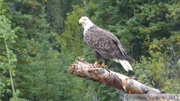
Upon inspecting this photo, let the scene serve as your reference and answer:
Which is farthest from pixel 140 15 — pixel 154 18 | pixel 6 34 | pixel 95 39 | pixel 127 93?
pixel 127 93

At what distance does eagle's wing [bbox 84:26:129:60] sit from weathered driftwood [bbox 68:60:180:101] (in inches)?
67.2

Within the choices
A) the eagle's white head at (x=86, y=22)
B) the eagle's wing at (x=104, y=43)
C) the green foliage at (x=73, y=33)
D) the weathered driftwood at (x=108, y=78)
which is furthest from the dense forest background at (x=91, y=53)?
the green foliage at (x=73, y=33)

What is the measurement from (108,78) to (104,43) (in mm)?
2534

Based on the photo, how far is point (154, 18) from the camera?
2697cm

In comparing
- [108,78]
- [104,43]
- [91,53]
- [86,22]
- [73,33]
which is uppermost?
[73,33]

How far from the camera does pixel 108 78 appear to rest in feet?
37.7

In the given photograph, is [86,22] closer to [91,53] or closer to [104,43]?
[104,43]

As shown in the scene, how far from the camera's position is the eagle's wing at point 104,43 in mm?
13539

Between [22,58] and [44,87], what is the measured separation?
1.45 metres

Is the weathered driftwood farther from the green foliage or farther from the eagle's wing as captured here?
the green foliage

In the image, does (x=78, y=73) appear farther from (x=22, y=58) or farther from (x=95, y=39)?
(x=22, y=58)

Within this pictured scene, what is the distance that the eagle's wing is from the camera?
44.4 feet

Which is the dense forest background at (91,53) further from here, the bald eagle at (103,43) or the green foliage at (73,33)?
the green foliage at (73,33)

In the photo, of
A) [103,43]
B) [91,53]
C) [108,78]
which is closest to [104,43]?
[103,43]
